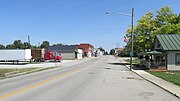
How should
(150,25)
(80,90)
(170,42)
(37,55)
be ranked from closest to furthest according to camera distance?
(80,90), (170,42), (150,25), (37,55)

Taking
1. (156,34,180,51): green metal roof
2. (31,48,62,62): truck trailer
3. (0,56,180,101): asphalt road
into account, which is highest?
(156,34,180,51): green metal roof

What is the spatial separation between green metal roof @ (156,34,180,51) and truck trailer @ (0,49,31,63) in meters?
29.3

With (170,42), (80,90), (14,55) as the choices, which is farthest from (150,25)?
(80,90)

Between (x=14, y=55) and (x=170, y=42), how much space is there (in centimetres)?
3313

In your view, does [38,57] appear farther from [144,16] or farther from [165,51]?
[165,51]

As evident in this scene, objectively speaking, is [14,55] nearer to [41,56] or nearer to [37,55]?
[37,55]

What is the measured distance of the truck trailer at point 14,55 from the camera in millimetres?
58062

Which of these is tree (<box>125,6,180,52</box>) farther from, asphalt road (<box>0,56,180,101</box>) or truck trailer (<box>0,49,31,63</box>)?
asphalt road (<box>0,56,180,101</box>)

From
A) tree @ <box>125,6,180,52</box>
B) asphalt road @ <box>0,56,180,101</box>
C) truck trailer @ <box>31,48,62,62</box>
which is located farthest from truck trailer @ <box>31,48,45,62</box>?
asphalt road @ <box>0,56,180,101</box>

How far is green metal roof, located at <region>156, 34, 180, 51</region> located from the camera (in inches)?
1426

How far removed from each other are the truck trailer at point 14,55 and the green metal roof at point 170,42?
2932 centimetres

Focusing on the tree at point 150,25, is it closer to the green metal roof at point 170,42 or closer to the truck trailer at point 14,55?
the green metal roof at point 170,42

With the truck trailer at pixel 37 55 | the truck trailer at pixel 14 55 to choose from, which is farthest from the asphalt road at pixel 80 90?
the truck trailer at pixel 37 55

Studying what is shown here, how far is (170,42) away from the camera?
38.4 metres
